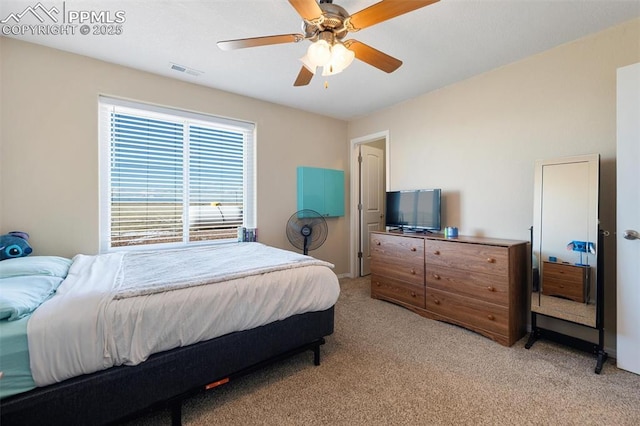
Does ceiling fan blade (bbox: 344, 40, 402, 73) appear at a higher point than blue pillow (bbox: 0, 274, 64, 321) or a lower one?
higher

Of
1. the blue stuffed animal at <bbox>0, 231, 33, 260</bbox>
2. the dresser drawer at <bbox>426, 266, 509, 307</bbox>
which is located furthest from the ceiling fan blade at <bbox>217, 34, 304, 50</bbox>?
the dresser drawer at <bbox>426, 266, 509, 307</bbox>

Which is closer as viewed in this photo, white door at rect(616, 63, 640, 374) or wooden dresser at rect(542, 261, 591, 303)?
white door at rect(616, 63, 640, 374)

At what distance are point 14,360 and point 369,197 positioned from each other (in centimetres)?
414

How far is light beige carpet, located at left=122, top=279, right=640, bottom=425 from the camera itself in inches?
57.9

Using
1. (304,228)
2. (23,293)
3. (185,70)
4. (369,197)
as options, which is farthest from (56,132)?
(369,197)

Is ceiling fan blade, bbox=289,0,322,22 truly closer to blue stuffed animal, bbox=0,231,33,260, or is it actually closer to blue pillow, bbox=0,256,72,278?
blue pillow, bbox=0,256,72,278

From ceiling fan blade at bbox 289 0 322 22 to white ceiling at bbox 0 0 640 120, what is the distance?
484 millimetres

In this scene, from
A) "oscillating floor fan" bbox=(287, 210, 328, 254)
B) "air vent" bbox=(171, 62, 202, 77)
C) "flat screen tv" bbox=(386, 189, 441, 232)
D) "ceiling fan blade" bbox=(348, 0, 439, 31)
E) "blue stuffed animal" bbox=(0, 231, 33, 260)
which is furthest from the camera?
"oscillating floor fan" bbox=(287, 210, 328, 254)

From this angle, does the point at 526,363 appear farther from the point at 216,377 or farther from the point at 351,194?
the point at 351,194

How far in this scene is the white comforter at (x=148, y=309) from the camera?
3.72 ft

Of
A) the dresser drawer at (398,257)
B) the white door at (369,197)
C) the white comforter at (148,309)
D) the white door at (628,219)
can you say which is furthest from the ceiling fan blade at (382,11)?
the white door at (369,197)

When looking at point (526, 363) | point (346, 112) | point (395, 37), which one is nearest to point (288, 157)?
point (346, 112)

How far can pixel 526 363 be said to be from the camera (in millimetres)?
1979

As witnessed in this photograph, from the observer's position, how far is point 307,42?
2.24m
